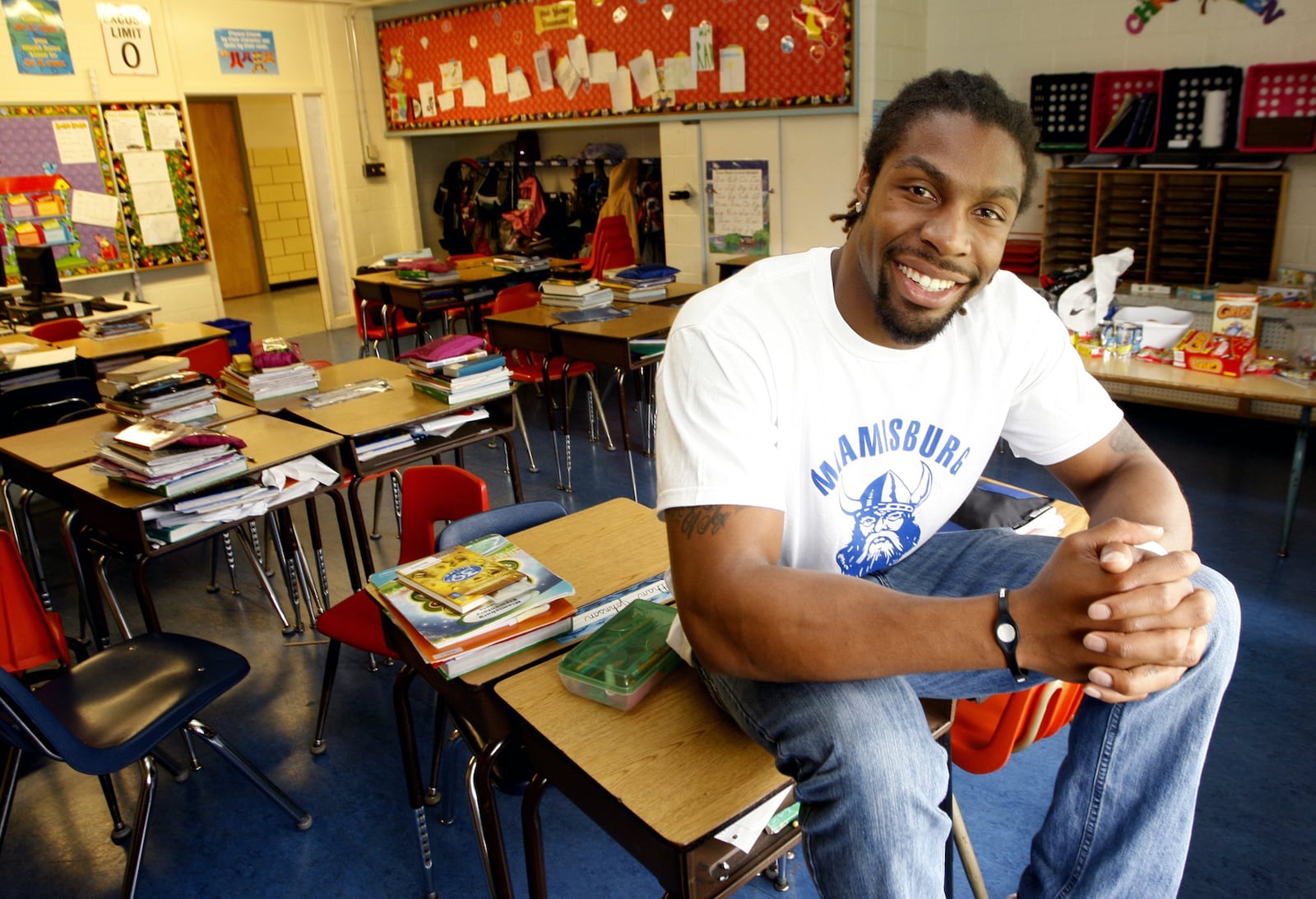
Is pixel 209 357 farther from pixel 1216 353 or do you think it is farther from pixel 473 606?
pixel 1216 353

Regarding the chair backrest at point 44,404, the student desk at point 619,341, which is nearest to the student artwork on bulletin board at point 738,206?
the student desk at point 619,341

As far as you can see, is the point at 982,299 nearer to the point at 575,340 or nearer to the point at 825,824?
the point at 825,824

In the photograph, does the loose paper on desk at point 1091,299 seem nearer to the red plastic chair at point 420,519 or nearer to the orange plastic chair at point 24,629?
the red plastic chair at point 420,519

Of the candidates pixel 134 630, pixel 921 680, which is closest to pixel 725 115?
pixel 134 630

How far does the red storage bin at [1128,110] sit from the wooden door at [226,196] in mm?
8695

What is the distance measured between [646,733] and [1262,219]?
4.78m

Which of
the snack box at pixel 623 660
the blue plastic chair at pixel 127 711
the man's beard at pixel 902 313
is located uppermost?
Answer: the man's beard at pixel 902 313

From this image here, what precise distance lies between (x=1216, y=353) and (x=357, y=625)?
3.17m

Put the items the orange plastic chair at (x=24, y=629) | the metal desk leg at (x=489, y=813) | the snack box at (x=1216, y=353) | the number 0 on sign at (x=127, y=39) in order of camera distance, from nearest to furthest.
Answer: the metal desk leg at (x=489, y=813) < the orange plastic chair at (x=24, y=629) < the snack box at (x=1216, y=353) < the number 0 on sign at (x=127, y=39)

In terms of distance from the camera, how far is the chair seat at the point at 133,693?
5.99 ft

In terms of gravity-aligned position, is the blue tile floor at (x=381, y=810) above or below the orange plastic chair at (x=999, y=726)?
below

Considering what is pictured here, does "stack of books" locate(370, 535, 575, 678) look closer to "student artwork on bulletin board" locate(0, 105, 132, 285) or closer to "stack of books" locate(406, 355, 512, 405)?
"stack of books" locate(406, 355, 512, 405)

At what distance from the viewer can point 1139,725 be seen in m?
1.09

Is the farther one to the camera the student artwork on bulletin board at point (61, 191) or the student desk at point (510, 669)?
the student artwork on bulletin board at point (61, 191)
